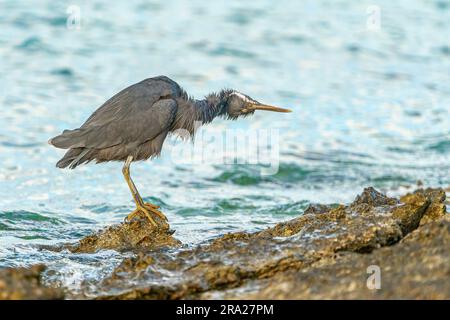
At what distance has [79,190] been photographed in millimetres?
10211

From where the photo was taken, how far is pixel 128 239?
722cm

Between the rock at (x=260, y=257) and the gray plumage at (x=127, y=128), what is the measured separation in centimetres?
152

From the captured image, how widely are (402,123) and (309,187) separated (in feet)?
12.8

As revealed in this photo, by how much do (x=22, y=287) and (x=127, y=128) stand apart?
293cm

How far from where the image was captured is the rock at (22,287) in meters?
4.71

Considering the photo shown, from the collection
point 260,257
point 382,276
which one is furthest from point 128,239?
point 382,276

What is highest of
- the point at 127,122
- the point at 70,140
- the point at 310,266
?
the point at 127,122

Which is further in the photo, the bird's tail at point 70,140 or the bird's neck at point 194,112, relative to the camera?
the bird's neck at point 194,112

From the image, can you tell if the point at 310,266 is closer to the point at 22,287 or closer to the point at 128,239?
the point at 22,287

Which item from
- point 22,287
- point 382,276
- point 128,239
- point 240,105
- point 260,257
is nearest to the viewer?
point 22,287

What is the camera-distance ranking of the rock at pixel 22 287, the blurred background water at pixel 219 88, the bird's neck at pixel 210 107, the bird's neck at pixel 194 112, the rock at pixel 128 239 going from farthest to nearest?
the blurred background water at pixel 219 88 → the bird's neck at pixel 210 107 → the bird's neck at pixel 194 112 → the rock at pixel 128 239 → the rock at pixel 22 287

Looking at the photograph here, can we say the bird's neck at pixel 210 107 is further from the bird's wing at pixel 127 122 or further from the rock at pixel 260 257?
the rock at pixel 260 257

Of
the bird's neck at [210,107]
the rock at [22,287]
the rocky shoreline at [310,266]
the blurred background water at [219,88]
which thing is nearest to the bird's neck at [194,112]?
the bird's neck at [210,107]
